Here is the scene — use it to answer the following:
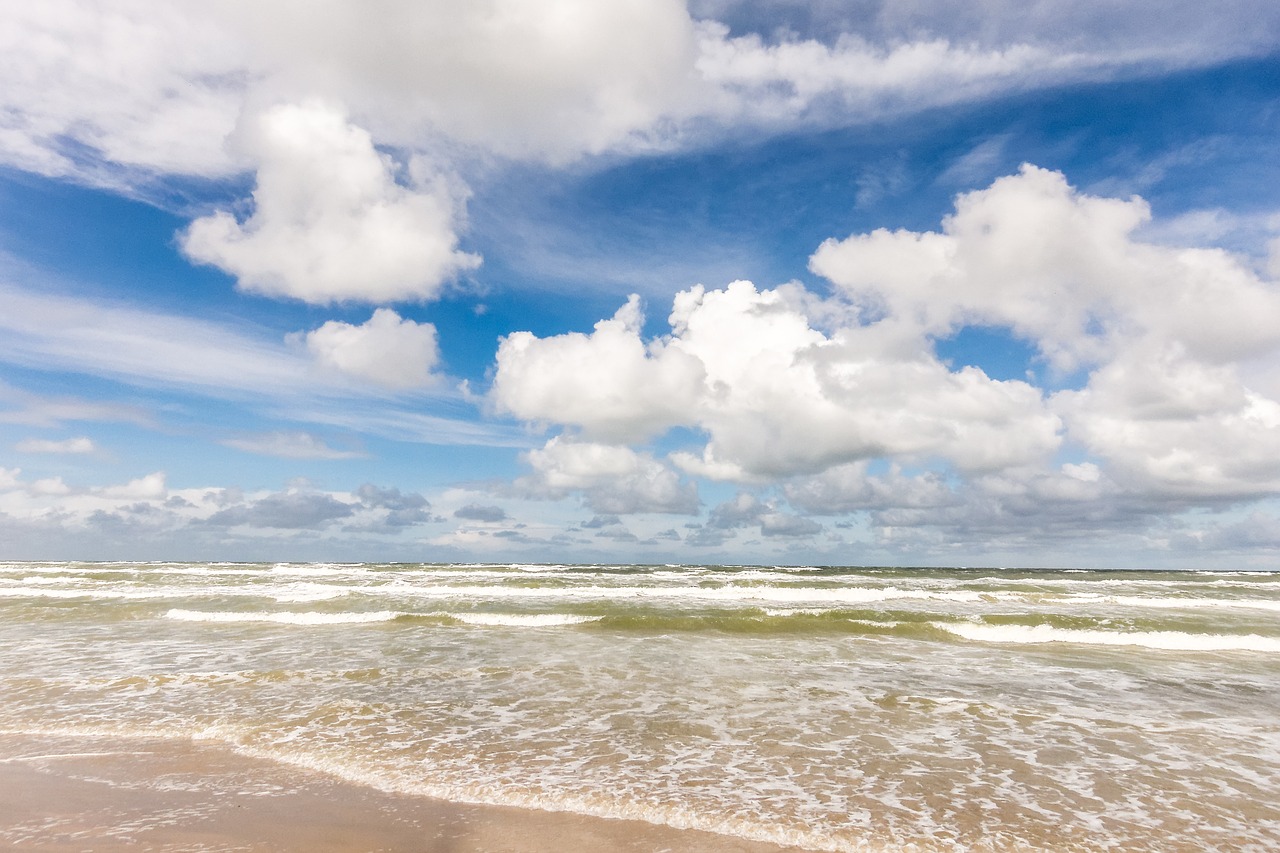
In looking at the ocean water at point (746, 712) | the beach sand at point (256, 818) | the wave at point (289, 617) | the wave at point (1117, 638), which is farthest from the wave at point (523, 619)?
the beach sand at point (256, 818)

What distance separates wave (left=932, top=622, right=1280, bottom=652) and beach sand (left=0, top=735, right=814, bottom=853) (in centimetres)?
2024

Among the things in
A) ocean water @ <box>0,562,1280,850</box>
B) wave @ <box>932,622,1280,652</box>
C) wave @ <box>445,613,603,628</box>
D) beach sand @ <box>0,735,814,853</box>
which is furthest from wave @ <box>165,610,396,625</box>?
wave @ <box>932,622,1280,652</box>

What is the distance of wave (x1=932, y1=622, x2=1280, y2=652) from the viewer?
21641 millimetres

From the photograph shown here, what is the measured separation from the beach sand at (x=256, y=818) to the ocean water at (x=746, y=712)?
0.45 m

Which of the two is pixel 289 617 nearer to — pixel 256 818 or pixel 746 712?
pixel 746 712

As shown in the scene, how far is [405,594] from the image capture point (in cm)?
3528

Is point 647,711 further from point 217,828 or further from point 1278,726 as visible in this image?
point 1278,726

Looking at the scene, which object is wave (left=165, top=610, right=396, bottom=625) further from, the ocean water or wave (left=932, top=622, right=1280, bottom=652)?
wave (left=932, top=622, right=1280, bottom=652)

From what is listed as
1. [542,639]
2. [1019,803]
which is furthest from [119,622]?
[1019,803]

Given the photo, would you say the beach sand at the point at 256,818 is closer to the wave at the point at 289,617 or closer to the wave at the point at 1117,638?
the wave at the point at 289,617

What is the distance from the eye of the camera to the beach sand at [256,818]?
603 cm

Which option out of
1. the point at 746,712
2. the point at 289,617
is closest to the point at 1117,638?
the point at 746,712

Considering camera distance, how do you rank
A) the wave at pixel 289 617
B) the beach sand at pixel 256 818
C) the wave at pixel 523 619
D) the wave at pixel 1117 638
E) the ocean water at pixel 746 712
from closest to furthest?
the beach sand at pixel 256 818
the ocean water at pixel 746 712
the wave at pixel 1117 638
the wave at pixel 523 619
the wave at pixel 289 617

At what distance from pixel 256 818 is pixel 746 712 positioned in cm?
729
